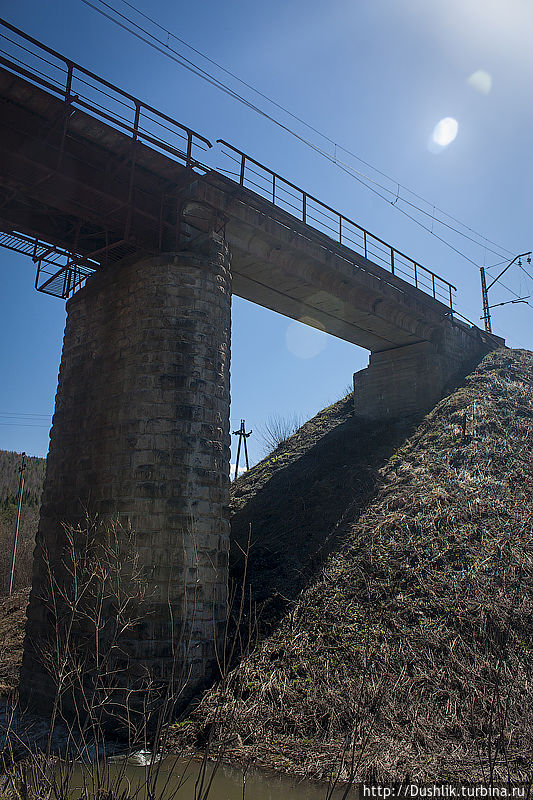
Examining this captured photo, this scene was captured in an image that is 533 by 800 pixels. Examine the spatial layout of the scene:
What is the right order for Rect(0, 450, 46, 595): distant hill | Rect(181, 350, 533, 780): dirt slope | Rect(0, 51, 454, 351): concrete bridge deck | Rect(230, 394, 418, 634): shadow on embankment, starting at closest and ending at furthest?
Rect(181, 350, 533, 780): dirt slope < Rect(0, 51, 454, 351): concrete bridge deck < Rect(230, 394, 418, 634): shadow on embankment < Rect(0, 450, 46, 595): distant hill

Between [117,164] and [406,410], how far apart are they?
49.8ft

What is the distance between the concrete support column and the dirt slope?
1.57 m

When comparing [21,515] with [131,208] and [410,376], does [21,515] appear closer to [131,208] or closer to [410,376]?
[410,376]

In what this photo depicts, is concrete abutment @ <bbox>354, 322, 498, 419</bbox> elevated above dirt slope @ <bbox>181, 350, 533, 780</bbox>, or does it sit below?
above

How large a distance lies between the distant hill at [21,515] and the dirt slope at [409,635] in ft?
88.9

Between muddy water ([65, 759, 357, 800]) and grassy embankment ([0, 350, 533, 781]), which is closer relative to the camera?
muddy water ([65, 759, 357, 800])

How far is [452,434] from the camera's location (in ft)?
64.5

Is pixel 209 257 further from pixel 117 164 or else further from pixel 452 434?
pixel 452 434

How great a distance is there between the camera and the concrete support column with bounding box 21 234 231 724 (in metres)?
10.5

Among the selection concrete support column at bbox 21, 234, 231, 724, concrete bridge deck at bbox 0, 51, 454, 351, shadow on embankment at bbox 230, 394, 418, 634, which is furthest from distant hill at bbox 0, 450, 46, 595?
concrete bridge deck at bbox 0, 51, 454, 351

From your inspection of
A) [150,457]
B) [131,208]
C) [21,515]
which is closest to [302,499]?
[150,457]

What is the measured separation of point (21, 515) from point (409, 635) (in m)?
61.1

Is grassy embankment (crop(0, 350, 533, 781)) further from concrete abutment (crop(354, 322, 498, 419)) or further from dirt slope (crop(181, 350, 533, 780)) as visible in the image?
concrete abutment (crop(354, 322, 498, 419))

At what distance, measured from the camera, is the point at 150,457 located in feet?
37.0
